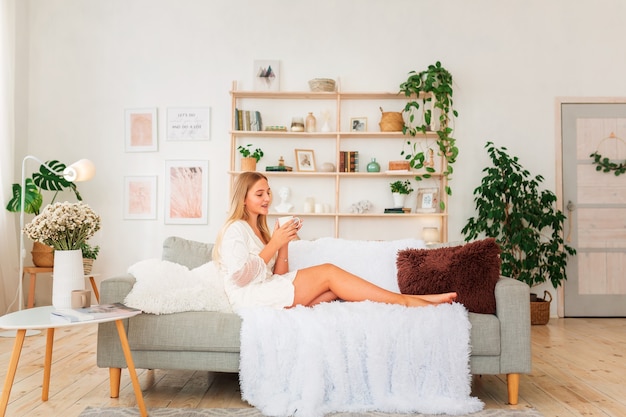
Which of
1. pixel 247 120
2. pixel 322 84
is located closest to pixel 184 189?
pixel 247 120

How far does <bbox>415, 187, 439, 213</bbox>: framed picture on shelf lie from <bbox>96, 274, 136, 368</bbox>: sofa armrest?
3032mm

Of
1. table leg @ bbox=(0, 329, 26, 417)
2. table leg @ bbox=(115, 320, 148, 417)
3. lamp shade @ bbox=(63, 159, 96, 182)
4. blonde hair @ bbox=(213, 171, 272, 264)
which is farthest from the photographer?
lamp shade @ bbox=(63, 159, 96, 182)

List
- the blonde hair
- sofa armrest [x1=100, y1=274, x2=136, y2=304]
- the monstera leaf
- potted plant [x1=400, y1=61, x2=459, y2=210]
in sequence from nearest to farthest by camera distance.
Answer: sofa armrest [x1=100, y1=274, x2=136, y2=304]
the blonde hair
the monstera leaf
potted plant [x1=400, y1=61, x2=459, y2=210]

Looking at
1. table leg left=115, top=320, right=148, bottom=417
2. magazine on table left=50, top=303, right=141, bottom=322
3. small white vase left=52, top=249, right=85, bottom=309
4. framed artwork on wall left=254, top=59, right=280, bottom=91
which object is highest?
→ framed artwork on wall left=254, top=59, right=280, bottom=91

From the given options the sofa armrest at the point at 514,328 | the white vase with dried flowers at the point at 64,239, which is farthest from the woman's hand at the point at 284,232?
the sofa armrest at the point at 514,328

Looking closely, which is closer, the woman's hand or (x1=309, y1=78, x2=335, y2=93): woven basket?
the woman's hand

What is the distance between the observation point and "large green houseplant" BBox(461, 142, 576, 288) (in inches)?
183

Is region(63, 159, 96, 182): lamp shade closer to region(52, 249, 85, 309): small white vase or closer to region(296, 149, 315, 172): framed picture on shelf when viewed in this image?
region(52, 249, 85, 309): small white vase

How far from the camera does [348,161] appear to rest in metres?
4.95

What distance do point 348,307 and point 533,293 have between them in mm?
2993

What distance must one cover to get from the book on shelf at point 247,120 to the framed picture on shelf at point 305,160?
0.43 meters

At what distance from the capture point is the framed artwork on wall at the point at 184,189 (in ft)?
16.7

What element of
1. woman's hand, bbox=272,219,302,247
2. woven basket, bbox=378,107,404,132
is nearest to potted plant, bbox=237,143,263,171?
woven basket, bbox=378,107,404,132

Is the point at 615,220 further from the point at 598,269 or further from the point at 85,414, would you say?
the point at 85,414
